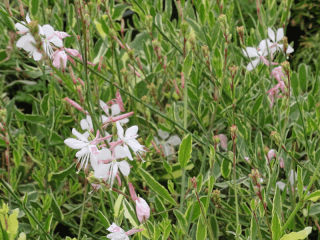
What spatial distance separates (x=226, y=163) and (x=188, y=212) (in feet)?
0.85

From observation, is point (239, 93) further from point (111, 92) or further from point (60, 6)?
point (60, 6)

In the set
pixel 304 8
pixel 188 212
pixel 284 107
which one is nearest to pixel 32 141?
pixel 188 212

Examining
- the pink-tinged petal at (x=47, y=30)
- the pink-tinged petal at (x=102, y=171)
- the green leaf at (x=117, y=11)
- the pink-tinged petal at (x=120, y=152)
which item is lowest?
the pink-tinged petal at (x=102, y=171)

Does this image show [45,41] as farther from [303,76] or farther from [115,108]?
[303,76]

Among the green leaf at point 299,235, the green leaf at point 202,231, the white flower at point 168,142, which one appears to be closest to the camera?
the green leaf at point 299,235

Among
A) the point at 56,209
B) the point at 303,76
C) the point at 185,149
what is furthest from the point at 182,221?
the point at 303,76

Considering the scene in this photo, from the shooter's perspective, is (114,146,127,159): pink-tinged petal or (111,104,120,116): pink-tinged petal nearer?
(114,146,127,159): pink-tinged petal

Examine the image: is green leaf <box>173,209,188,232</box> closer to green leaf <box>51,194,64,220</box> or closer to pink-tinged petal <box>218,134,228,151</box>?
green leaf <box>51,194,64,220</box>

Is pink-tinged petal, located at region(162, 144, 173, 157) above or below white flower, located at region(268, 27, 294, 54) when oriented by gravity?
below

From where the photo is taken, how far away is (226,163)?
0.96 metres

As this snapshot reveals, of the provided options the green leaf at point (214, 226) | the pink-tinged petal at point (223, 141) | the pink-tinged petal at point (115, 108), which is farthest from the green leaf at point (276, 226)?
the pink-tinged petal at point (223, 141)

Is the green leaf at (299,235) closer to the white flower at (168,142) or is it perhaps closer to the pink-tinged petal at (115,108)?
the pink-tinged petal at (115,108)

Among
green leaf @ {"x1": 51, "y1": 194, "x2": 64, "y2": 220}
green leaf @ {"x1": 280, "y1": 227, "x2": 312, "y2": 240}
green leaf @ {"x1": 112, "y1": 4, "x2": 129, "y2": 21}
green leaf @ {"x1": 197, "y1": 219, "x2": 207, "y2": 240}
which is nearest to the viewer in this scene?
green leaf @ {"x1": 280, "y1": 227, "x2": 312, "y2": 240}

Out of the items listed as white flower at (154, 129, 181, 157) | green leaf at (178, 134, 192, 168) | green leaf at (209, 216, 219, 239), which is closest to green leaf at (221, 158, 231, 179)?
green leaf at (209, 216, 219, 239)
